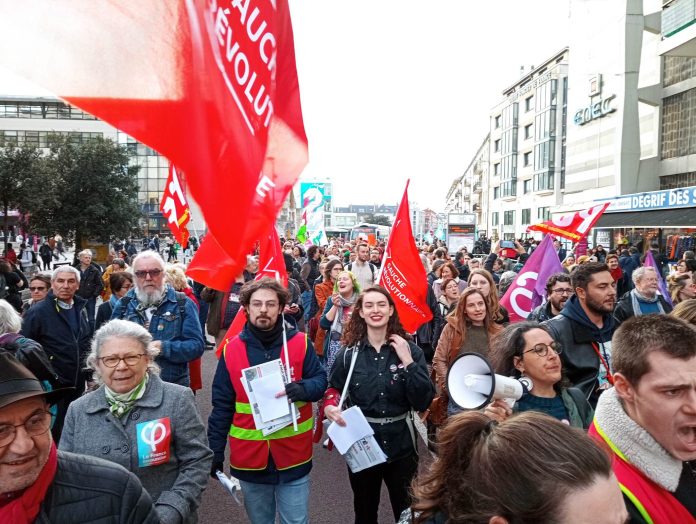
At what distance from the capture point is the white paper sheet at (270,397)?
3.33m

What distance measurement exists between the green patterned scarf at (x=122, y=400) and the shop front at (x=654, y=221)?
21241mm

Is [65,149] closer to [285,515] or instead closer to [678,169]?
[285,515]

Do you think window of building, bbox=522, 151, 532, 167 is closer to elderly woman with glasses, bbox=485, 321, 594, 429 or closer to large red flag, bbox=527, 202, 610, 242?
large red flag, bbox=527, 202, 610, 242

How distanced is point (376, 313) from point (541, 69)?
63695 millimetres

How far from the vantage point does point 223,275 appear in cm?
263

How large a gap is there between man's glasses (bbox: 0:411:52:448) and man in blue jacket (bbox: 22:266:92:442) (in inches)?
140

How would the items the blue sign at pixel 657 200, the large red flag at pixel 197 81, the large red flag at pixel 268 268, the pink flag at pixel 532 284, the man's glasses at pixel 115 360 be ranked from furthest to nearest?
the blue sign at pixel 657 200, the pink flag at pixel 532 284, the large red flag at pixel 268 268, the man's glasses at pixel 115 360, the large red flag at pixel 197 81

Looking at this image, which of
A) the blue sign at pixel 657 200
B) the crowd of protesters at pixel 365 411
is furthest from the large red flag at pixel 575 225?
the blue sign at pixel 657 200

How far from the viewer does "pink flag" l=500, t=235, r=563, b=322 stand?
6.97 m

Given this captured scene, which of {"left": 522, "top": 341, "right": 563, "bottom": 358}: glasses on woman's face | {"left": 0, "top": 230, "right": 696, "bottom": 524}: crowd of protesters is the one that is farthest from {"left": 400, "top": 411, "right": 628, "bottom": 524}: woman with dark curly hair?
{"left": 522, "top": 341, "right": 563, "bottom": 358}: glasses on woman's face

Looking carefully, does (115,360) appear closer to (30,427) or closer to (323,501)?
(30,427)

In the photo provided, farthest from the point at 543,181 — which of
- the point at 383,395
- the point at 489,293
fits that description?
the point at 383,395

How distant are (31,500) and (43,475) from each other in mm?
79

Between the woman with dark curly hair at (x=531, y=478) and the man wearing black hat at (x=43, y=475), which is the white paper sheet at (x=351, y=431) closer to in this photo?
the man wearing black hat at (x=43, y=475)
